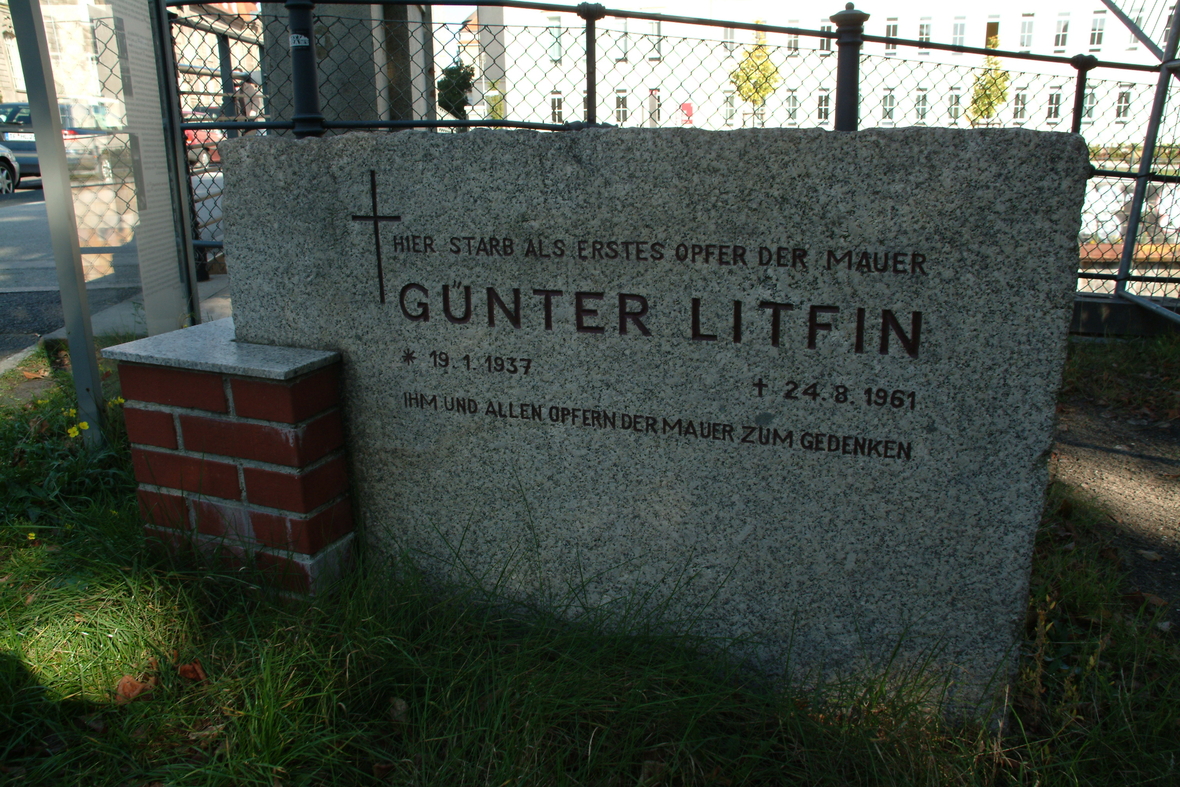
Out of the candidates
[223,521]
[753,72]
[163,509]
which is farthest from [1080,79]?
[753,72]

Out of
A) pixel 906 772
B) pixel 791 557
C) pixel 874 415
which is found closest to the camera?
pixel 906 772

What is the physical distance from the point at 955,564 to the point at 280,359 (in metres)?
1.73

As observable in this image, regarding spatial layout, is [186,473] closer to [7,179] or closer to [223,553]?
[223,553]

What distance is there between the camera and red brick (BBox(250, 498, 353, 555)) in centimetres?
216

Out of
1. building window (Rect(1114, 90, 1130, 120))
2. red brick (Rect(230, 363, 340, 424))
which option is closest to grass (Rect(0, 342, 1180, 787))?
red brick (Rect(230, 363, 340, 424))

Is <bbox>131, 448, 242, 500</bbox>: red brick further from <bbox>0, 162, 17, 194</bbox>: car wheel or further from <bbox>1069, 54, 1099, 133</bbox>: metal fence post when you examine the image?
<bbox>0, 162, 17, 194</bbox>: car wheel

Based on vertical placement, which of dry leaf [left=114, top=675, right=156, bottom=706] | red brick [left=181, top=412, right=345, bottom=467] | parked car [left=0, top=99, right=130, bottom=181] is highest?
parked car [left=0, top=99, right=130, bottom=181]

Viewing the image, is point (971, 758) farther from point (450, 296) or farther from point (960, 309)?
point (450, 296)

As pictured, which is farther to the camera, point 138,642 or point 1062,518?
point 1062,518

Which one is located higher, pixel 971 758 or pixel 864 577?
pixel 864 577

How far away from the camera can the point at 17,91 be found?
2075cm

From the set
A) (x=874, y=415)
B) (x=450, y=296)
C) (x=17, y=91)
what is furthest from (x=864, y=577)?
(x=17, y=91)

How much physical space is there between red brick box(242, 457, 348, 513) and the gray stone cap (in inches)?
10.5

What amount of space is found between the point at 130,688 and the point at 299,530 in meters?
0.51
